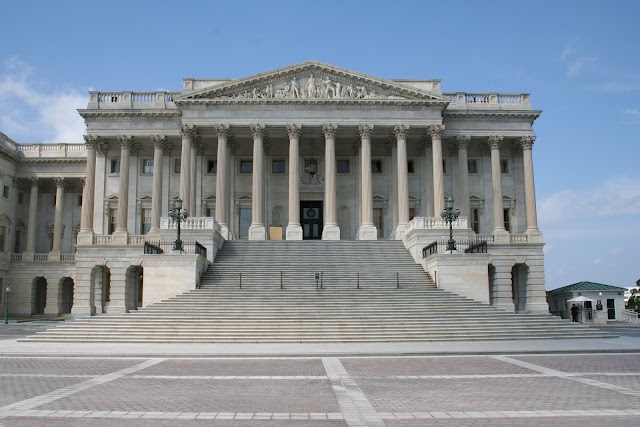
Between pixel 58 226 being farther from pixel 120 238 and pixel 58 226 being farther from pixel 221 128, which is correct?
pixel 221 128

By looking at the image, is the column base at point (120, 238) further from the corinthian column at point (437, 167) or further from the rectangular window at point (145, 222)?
the corinthian column at point (437, 167)

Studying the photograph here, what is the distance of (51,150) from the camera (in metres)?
70.2

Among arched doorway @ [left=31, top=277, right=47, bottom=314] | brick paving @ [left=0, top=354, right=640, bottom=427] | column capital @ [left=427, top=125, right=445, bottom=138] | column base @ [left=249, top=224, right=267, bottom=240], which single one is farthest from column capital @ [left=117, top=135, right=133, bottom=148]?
brick paving @ [left=0, top=354, right=640, bottom=427]

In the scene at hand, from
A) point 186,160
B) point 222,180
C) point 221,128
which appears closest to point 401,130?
point 221,128

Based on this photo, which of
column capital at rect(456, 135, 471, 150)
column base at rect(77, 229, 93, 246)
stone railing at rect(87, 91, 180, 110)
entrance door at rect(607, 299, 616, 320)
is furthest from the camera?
entrance door at rect(607, 299, 616, 320)

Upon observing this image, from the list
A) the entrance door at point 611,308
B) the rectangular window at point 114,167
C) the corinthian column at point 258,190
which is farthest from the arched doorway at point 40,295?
the entrance door at point 611,308

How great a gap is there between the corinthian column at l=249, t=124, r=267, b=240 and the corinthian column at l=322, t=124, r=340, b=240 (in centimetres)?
513

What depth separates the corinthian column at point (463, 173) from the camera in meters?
55.4

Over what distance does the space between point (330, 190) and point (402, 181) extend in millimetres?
6002

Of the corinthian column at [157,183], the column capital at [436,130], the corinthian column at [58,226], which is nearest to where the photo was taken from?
the column capital at [436,130]

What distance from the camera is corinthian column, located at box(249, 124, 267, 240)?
5044cm

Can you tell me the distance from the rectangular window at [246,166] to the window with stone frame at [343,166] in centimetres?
803

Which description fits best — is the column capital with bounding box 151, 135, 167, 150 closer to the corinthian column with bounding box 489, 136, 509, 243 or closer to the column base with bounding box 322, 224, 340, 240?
the column base with bounding box 322, 224, 340, 240

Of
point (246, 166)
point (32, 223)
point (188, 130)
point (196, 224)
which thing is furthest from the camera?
point (32, 223)
